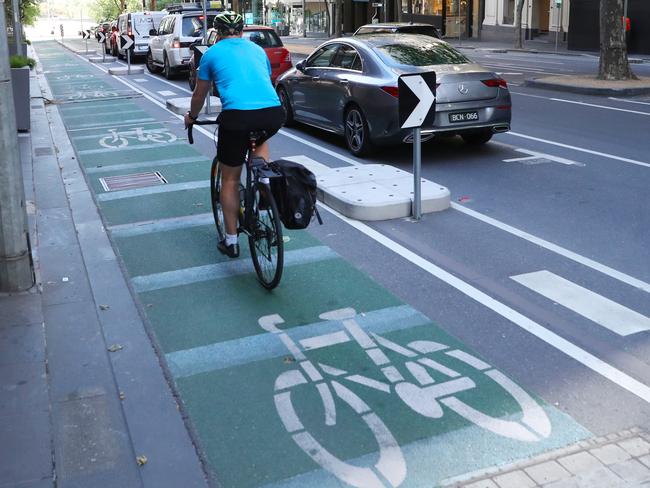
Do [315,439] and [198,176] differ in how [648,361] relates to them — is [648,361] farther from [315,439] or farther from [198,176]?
[198,176]

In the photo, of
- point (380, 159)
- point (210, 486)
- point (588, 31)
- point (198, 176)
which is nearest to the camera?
Result: point (210, 486)

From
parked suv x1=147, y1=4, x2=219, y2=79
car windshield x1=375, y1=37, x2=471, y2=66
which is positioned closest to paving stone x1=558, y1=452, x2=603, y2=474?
car windshield x1=375, y1=37, x2=471, y2=66

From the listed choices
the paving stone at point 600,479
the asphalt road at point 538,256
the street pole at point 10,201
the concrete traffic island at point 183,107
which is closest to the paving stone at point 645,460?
the paving stone at point 600,479

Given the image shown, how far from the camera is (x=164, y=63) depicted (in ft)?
82.6

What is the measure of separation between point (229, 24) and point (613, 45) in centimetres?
1695

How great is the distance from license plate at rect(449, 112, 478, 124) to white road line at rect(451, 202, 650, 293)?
2.27m

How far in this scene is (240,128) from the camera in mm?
5789

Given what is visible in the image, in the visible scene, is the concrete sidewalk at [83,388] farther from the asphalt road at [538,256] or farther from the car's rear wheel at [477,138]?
the car's rear wheel at [477,138]

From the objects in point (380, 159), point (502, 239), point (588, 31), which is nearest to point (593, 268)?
point (502, 239)

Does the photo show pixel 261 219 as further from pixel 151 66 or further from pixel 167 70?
pixel 151 66

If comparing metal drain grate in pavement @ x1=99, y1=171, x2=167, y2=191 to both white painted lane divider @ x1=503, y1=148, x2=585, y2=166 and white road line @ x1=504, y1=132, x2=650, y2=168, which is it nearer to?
white painted lane divider @ x1=503, y1=148, x2=585, y2=166

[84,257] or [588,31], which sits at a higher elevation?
[588,31]

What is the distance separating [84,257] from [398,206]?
3.01 metres

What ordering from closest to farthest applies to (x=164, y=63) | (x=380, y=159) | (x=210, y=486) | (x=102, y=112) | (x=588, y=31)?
(x=210, y=486)
(x=380, y=159)
(x=102, y=112)
(x=164, y=63)
(x=588, y=31)
